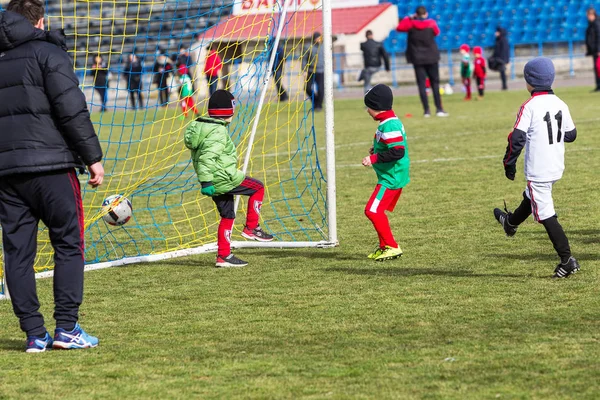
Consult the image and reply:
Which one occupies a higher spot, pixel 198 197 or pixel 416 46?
pixel 416 46

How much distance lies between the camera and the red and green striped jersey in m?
7.34

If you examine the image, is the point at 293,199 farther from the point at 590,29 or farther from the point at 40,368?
the point at 590,29

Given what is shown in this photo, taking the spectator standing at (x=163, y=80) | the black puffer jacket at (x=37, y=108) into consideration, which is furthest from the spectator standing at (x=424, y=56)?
the black puffer jacket at (x=37, y=108)

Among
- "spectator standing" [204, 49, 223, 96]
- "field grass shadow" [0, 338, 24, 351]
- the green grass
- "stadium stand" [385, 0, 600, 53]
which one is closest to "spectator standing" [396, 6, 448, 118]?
"spectator standing" [204, 49, 223, 96]

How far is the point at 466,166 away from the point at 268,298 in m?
6.60

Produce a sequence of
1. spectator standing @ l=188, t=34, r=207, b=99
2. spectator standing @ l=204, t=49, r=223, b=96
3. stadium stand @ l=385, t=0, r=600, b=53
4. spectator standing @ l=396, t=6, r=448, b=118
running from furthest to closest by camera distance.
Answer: stadium stand @ l=385, t=0, r=600, b=53
spectator standing @ l=396, t=6, r=448, b=118
spectator standing @ l=204, t=49, r=223, b=96
spectator standing @ l=188, t=34, r=207, b=99

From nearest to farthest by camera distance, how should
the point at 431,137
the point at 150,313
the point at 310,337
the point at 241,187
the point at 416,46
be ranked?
Result: the point at 310,337
the point at 150,313
the point at 241,187
the point at 431,137
the point at 416,46

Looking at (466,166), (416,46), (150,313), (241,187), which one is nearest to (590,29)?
(416,46)

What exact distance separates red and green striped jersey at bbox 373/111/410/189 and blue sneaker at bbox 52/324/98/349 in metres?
2.74

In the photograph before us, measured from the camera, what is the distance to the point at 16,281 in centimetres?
530

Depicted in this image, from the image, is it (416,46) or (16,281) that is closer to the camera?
(16,281)

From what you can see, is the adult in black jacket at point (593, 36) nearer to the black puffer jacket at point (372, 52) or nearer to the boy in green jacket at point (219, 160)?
the black puffer jacket at point (372, 52)

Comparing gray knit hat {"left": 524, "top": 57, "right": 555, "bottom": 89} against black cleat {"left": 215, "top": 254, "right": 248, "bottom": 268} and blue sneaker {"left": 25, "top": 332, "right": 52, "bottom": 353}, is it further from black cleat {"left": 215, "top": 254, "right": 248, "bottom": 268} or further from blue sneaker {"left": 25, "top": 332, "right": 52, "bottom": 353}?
blue sneaker {"left": 25, "top": 332, "right": 52, "bottom": 353}

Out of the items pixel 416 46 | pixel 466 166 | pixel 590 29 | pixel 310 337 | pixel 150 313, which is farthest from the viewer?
pixel 590 29
